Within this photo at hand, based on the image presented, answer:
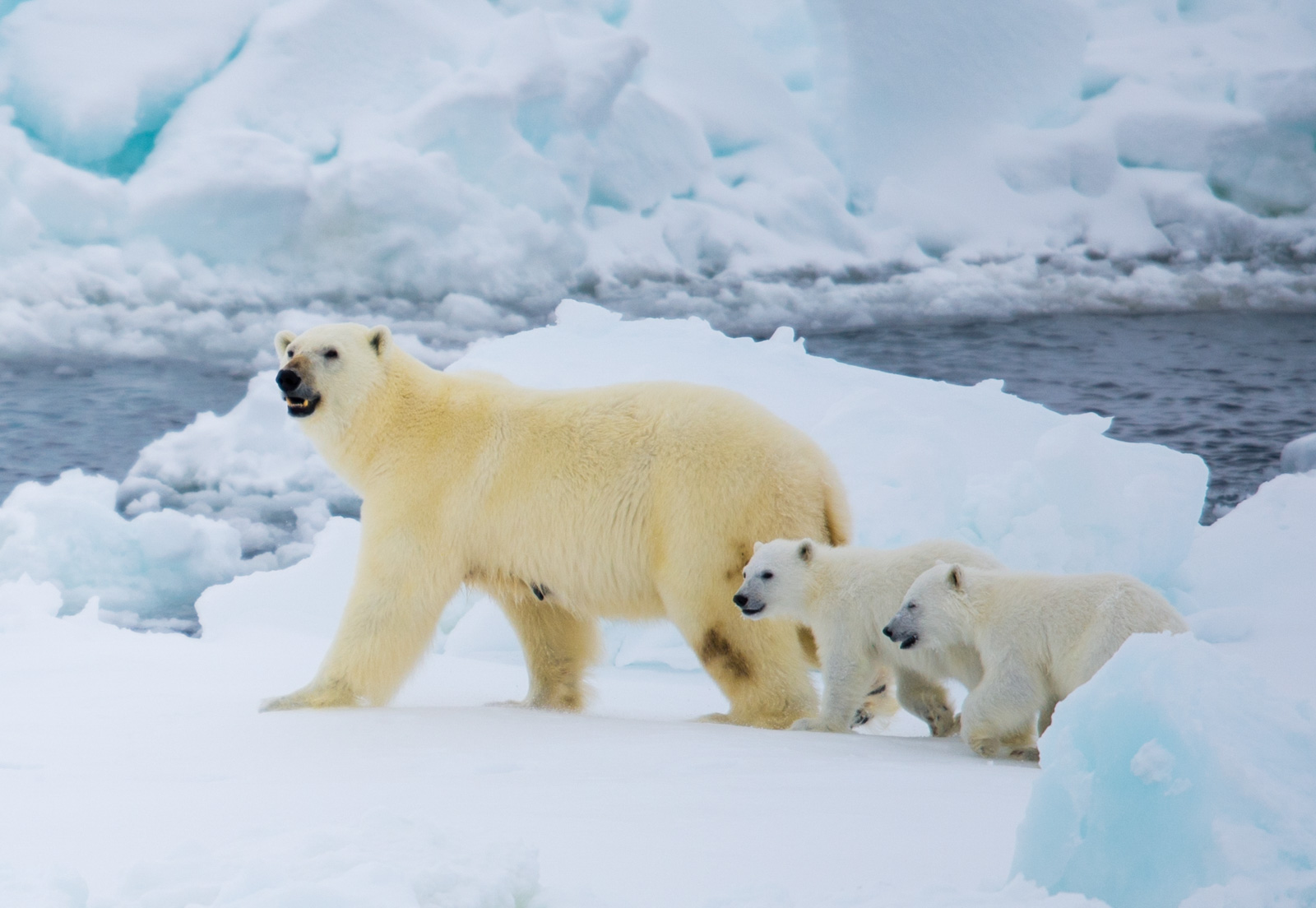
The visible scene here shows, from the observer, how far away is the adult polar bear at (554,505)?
3.47 meters

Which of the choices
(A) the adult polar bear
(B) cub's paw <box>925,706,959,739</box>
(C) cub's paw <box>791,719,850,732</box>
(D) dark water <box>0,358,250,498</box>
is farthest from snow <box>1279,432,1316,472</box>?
(D) dark water <box>0,358,250,498</box>

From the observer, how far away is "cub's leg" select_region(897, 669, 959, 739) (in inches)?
139

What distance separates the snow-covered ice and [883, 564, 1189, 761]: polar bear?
0.19 m

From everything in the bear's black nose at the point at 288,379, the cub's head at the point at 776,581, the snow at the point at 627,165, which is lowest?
the cub's head at the point at 776,581

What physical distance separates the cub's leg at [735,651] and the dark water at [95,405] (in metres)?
10.9

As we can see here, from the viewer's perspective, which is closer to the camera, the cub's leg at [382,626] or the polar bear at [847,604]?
the polar bear at [847,604]

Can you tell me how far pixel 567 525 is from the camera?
359cm

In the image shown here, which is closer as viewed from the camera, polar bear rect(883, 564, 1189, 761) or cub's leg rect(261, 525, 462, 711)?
polar bear rect(883, 564, 1189, 761)

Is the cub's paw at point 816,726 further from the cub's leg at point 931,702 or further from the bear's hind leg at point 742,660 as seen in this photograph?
the cub's leg at point 931,702

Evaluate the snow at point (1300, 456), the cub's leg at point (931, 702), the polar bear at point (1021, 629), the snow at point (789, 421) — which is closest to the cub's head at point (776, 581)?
the polar bear at point (1021, 629)

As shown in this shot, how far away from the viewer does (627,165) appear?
40.9 ft

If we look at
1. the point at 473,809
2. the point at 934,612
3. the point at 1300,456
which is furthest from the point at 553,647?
the point at 1300,456

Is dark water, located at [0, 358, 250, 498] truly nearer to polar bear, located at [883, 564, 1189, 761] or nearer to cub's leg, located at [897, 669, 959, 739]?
cub's leg, located at [897, 669, 959, 739]

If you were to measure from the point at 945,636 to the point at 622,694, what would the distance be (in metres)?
1.84
